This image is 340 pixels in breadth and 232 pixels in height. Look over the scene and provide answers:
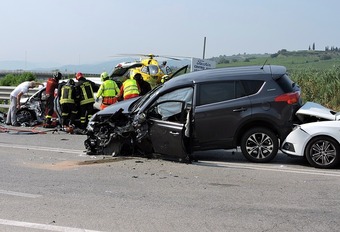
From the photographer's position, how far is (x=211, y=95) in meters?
9.29

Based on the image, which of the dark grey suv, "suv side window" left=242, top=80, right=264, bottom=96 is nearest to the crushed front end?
the dark grey suv

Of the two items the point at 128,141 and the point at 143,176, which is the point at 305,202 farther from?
the point at 128,141

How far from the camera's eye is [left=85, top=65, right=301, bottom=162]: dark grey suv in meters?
8.98

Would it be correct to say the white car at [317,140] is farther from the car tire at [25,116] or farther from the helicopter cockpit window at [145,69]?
the helicopter cockpit window at [145,69]

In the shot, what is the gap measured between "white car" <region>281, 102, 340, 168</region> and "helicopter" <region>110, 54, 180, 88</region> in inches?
447

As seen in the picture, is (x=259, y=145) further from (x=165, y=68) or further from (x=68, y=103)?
(x=165, y=68)

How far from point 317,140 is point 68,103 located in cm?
786

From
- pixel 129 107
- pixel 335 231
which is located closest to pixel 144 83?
pixel 129 107

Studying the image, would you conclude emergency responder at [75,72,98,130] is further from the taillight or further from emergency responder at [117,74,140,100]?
the taillight

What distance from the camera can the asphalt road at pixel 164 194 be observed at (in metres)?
5.38

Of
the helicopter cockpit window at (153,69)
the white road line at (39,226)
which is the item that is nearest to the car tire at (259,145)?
the white road line at (39,226)

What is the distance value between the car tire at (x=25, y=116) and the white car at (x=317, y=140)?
9.74 metres

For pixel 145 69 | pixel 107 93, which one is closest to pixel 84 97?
pixel 107 93

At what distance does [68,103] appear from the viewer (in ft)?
45.8
